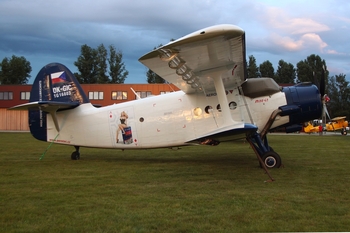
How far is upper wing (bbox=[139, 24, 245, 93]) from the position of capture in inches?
235

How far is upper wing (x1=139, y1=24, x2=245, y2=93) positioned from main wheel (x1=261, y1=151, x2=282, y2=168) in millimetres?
2239

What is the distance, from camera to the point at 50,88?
11.1 metres

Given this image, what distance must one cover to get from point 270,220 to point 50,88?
9.21 m

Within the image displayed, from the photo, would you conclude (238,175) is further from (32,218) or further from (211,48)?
(32,218)

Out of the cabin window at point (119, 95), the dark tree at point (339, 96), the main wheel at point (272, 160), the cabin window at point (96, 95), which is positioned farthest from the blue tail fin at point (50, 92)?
the dark tree at point (339, 96)

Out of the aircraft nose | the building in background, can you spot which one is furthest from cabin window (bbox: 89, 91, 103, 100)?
the aircraft nose

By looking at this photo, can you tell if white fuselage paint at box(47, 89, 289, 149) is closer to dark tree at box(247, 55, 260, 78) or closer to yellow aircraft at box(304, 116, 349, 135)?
yellow aircraft at box(304, 116, 349, 135)

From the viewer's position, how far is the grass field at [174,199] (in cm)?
408

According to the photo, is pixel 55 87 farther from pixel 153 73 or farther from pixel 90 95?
pixel 153 73

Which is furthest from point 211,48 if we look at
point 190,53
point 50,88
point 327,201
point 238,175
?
point 50,88

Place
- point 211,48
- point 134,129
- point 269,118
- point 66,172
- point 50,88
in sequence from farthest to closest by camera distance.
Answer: point 50,88 → point 134,129 → point 269,118 → point 66,172 → point 211,48

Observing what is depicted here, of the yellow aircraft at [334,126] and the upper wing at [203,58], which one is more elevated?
the upper wing at [203,58]

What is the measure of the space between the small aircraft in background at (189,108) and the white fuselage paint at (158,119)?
0.09 feet

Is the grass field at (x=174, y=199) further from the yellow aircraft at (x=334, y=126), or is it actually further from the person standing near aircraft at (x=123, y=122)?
the yellow aircraft at (x=334, y=126)
